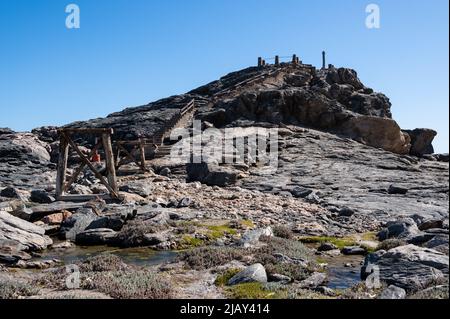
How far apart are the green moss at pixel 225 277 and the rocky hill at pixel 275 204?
20cm

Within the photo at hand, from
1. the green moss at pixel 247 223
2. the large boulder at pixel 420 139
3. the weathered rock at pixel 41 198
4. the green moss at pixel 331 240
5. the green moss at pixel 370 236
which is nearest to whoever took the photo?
the green moss at pixel 331 240

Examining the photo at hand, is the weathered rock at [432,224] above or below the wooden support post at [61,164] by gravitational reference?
below

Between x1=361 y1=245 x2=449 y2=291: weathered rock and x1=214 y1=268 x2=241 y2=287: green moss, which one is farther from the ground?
x1=361 y1=245 x2=449 y2=291: weathered rock

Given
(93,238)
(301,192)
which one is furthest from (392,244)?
(301,192)

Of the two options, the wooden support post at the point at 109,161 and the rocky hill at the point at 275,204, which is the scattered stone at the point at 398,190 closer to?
the rocky hill at the point at 275,204

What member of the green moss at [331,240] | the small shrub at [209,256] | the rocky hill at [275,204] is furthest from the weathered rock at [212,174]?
the small shrub at [209,256]

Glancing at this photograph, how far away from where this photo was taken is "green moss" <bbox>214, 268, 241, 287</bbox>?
10.2m

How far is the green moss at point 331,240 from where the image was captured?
14856 mm

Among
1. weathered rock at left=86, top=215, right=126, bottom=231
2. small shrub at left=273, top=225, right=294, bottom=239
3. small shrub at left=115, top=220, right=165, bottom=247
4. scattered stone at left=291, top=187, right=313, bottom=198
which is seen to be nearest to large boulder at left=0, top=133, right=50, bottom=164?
scattered stone at left=291, top=187, right=313, bottom=198

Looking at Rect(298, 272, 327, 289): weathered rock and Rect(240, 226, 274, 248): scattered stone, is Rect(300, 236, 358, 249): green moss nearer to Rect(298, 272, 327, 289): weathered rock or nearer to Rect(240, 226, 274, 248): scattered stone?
Rect(240, 226, 274, 248): scattered stone

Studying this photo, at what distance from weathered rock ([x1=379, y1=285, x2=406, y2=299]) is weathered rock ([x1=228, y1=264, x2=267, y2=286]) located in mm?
2557

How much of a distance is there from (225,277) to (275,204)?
12.0m

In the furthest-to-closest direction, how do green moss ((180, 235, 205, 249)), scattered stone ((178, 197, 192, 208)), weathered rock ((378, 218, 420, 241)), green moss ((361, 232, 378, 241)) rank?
1. scattered stone ((178, 197, 192, 208))
2. green moss ((361, 232, 378, 241))
3. weathered rock ((378, 218, 420, 241))
4. green moss ((180, 235, 205, 249))
